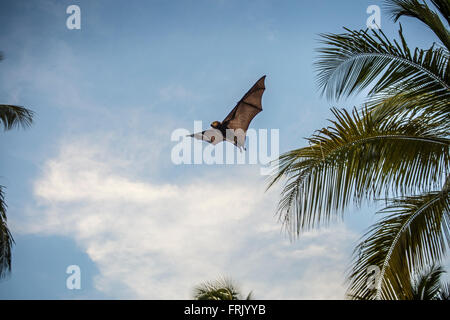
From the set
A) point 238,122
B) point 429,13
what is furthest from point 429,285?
point 429,13

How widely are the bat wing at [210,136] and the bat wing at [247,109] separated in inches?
16.3

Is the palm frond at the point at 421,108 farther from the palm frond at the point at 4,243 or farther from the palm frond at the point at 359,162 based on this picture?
the palm frond at the point at 4,243

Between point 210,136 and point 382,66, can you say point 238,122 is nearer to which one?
point 210,136

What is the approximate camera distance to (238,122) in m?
12.0

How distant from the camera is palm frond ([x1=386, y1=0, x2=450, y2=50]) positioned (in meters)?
4.24

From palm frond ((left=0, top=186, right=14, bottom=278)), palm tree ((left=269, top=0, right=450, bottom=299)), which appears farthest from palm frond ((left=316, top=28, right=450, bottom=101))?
palm frond ((left=0, top=186, right=14, bottom=278))

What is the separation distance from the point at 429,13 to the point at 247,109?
25.1 ft

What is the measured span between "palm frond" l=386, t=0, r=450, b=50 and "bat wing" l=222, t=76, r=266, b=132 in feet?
22.4

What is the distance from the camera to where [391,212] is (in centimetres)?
409
